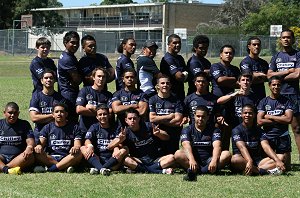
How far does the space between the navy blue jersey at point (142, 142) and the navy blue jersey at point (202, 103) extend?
0.70m

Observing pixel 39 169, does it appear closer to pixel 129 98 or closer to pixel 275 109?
pixel 129 98

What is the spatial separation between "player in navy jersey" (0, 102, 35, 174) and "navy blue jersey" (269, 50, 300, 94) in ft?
13.6

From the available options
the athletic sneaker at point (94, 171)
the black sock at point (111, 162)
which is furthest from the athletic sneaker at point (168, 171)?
the athletic sneaker at point (94, 171)

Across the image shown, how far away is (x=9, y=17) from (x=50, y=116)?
66246 millimetres

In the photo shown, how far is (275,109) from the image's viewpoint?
10.8 metres

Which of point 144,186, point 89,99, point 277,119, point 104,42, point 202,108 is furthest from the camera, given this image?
point 104,42

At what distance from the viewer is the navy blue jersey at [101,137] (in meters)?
10.7

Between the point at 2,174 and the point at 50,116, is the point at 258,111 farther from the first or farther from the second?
the point at 2,174

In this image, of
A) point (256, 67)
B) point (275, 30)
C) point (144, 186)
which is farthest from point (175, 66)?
point (275, 30)

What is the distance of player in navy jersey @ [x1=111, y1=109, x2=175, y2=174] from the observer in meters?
10.5

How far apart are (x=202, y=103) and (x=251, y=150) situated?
107cm

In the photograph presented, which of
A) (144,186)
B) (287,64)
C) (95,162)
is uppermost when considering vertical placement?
(287,64)

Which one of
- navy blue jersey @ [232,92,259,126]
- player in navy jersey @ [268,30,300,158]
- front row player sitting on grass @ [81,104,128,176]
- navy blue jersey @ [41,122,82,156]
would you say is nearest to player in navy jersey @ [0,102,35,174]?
navy blue jersey @ [41,122,82,156]

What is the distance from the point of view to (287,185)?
370 inches
